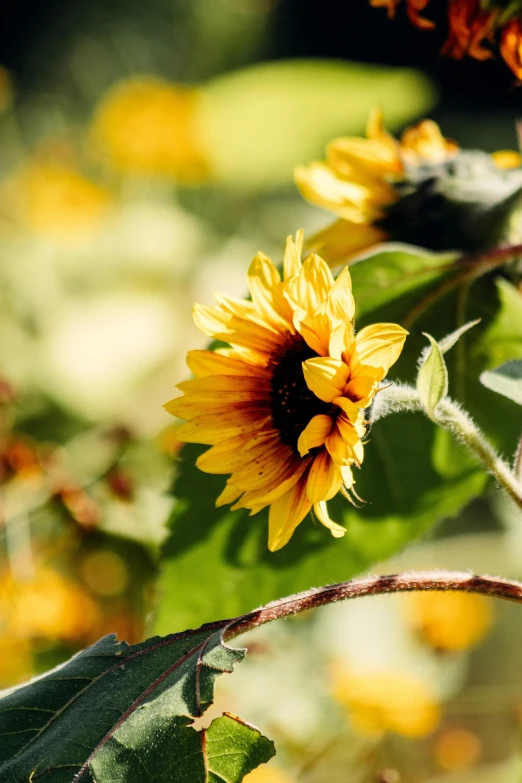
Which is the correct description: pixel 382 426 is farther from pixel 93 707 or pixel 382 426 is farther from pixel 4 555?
pixel 4 555

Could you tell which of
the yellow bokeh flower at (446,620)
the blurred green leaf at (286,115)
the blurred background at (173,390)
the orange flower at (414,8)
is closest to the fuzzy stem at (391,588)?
the blurred background at (173,390)

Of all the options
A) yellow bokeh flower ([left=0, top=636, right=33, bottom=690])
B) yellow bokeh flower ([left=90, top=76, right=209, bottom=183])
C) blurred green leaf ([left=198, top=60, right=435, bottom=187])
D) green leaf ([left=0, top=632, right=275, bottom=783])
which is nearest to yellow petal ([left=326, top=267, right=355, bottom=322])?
green leaf ([left=0, top=632, right=275, bottom=783])

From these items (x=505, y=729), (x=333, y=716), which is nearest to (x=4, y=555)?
(x=333, y=716)

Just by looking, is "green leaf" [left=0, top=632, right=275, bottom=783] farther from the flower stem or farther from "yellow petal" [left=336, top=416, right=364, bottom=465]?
the flower stem

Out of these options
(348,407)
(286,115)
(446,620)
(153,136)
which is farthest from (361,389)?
(153,136)

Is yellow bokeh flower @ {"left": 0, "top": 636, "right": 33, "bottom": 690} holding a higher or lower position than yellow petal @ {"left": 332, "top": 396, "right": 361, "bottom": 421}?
lower
